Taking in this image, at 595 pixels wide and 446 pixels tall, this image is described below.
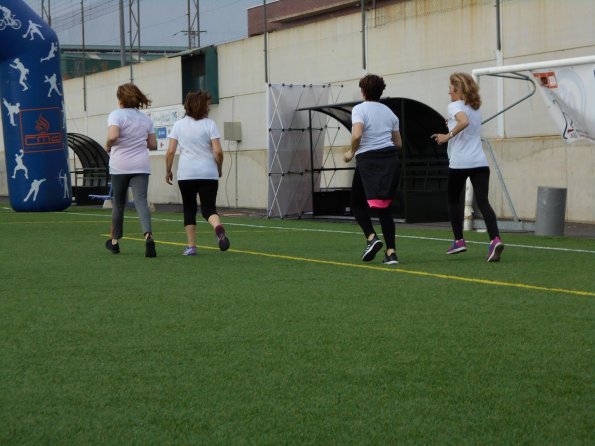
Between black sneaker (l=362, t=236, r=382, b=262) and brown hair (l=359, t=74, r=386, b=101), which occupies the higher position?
brown hair (l=359, t=74, r=386, b=101)

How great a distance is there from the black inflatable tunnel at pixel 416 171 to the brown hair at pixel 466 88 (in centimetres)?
829

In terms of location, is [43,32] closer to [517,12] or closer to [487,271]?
[517,12]

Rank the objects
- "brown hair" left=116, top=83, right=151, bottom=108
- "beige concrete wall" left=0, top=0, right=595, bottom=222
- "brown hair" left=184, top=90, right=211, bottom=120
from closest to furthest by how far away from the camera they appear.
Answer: "brown hair" left=184, top=90, right=211, bottom=120, "brown hair" left=116, top=83, right=151, bottom=108, "beige concrete wall" left=0, top=0, right=595, bottom=222

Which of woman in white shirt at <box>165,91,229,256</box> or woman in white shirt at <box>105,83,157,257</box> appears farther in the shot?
woman in white shirt at <box>105,83,157,257</box>

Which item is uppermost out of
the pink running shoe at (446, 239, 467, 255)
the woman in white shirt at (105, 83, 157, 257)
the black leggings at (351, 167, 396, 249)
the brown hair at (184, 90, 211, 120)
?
the brown hair at (184, 90, 211, 120)

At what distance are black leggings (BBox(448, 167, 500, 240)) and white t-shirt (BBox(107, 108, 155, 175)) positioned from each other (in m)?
3.14

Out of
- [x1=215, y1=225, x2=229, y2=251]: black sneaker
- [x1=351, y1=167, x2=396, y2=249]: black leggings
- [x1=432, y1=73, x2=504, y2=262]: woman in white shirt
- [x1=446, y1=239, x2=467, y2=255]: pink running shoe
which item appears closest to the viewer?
[x1=351, y1=167, x2=396, y2=249]: black leggings

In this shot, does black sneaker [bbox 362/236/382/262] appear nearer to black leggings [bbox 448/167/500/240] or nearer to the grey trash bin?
black leggings [bbox 448/167/500/240]

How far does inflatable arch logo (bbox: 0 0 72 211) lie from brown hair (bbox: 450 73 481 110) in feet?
46.3

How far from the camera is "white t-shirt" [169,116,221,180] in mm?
11578

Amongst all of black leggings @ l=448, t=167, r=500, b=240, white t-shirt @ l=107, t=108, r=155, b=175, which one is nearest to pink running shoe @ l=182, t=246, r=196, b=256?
white t-shirt @ l=107, t=108, r=155, b=175

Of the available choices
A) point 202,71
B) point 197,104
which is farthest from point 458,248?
point 202,71

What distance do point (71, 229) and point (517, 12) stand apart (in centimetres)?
824

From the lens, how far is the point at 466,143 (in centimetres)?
1093
